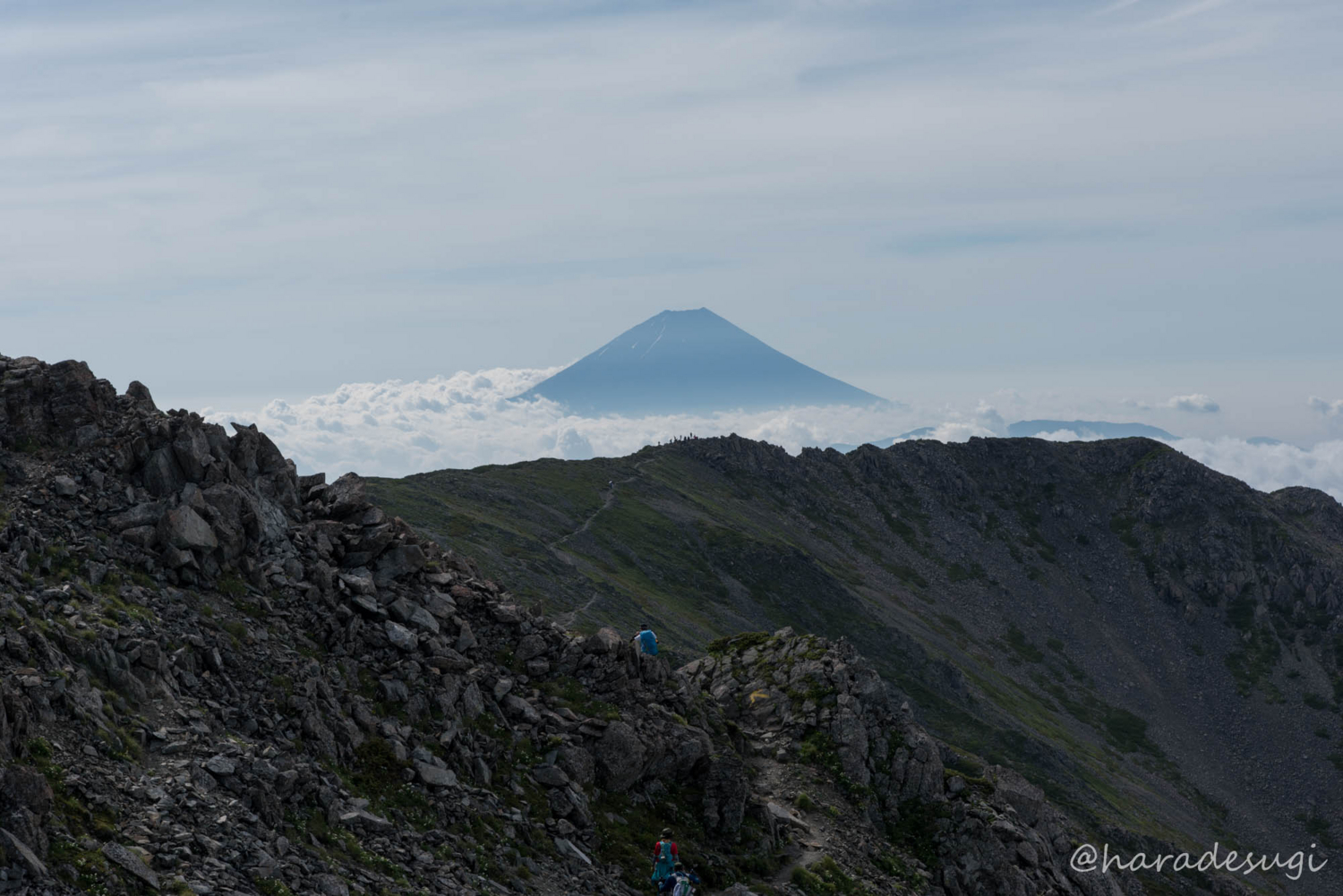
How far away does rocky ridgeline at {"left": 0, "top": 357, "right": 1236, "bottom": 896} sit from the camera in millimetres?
23453

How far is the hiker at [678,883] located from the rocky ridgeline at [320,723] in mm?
1276

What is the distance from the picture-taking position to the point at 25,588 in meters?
28.1

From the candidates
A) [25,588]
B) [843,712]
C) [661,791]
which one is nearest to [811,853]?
[661,791]

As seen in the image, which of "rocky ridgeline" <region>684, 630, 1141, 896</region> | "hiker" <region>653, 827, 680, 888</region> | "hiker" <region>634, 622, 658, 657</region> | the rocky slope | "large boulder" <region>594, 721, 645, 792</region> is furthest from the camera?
the rocky slope

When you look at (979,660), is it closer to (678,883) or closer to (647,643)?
(647,643)

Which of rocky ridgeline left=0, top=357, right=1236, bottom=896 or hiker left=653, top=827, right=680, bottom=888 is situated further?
hiker left=653, top=827, right=680, bottom=888

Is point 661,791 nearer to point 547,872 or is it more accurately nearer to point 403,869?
point 547,872

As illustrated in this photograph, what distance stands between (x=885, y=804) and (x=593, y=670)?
52.0 feet

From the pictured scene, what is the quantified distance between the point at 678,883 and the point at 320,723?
39.3 ft

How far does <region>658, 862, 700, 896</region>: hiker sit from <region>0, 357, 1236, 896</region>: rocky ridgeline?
128 centimetres

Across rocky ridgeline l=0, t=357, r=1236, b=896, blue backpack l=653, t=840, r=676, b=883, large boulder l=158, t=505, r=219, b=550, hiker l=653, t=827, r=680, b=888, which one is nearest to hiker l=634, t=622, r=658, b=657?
rocky ridgeline l=0, t=357, r=1236, b=896

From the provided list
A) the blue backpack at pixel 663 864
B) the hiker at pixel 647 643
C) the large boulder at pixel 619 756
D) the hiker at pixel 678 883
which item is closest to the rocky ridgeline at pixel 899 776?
the hiker at pixel 647 643

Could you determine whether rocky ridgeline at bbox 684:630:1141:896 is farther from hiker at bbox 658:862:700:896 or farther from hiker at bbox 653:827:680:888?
hiker at bbox 653:827:680:888

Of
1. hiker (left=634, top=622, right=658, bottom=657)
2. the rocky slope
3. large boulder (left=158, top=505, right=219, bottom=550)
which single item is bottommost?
the rocky slope
